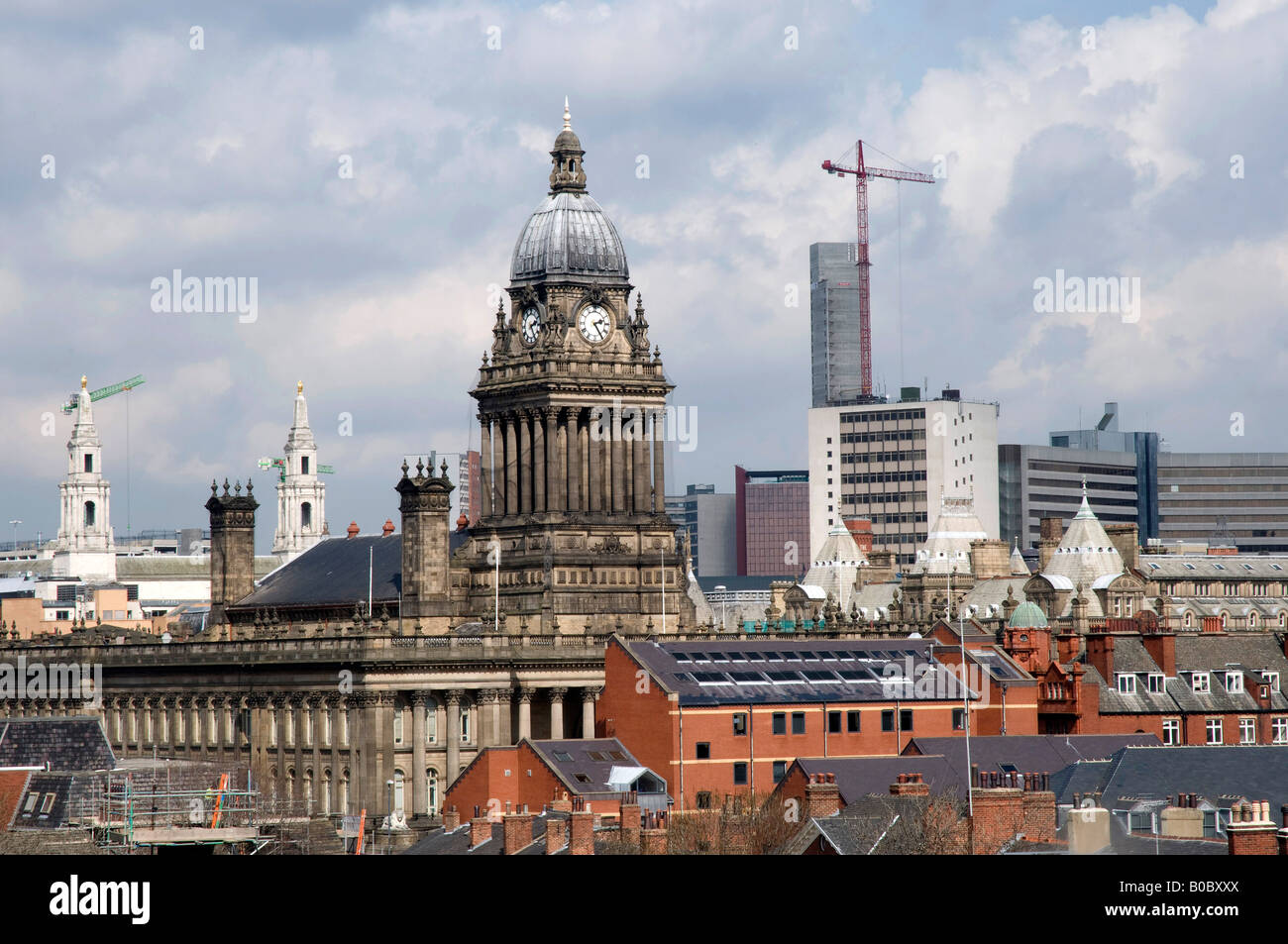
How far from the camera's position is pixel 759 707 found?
127 meters

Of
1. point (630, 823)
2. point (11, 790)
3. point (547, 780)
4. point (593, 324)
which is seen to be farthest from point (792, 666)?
point (11, 790)

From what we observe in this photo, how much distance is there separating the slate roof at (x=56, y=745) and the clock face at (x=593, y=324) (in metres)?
62.0

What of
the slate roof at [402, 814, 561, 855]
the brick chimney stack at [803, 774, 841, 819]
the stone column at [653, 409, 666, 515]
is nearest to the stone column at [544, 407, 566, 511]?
the stone column at [653, 409, 666, 515]

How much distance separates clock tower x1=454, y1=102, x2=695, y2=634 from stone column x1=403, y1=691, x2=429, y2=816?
21.7 metres

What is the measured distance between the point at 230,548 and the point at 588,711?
169ft

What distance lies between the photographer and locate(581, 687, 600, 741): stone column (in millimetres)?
147000

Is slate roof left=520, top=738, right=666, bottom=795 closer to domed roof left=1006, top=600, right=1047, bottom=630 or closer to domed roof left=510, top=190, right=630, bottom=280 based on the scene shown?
domed roof left=510, top=190, right=630, bottom=280

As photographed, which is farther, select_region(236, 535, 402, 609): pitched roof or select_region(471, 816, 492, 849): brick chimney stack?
select_region(236, 535, 402, 609): pitched roof

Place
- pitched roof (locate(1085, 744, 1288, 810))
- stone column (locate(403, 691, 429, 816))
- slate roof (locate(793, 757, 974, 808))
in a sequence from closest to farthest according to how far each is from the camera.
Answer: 1. pitched roof (locate(1085, 744, 1288, 810))
2. slate roof (locate(793, 757, 974, 808))
3. stone column (locate(403, 691, 429, 816))

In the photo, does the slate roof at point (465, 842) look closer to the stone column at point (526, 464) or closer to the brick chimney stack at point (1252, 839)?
the brick chimney stack at point (1252, 839)

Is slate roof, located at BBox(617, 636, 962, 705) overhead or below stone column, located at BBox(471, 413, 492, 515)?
below

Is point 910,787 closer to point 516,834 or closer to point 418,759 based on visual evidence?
point 516,834

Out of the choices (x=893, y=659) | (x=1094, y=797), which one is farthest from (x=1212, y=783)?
(x=893, y=659)

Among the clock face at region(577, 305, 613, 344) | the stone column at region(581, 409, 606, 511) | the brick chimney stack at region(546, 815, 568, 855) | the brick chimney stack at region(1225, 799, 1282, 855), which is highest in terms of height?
the clock face at region(577, 305, 613, 344)
